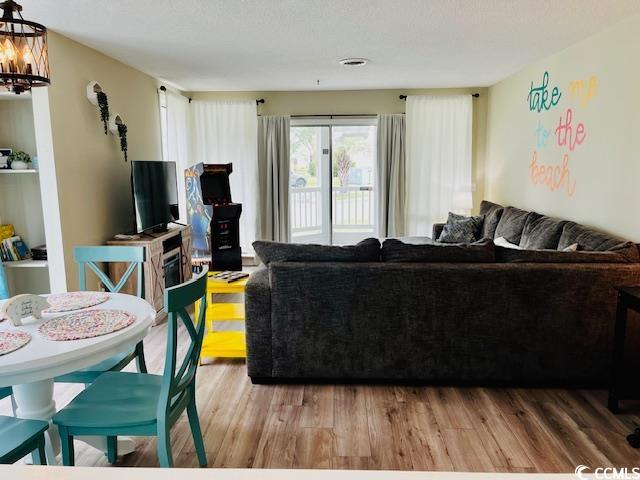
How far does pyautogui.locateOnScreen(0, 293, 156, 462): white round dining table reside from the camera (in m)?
1.63

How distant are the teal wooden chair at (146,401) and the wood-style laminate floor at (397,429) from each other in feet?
1.53

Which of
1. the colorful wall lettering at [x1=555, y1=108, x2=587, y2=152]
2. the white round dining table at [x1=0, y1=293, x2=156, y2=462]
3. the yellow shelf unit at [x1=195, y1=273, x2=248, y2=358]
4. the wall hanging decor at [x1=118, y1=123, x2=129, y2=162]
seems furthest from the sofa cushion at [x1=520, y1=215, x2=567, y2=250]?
the wall hanging decor at [x1=118, y1=123, x2=129, y2=162]

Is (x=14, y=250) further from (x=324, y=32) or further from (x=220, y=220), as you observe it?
(x=324, y=32)

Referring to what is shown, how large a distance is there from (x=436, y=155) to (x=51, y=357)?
19.2 feet

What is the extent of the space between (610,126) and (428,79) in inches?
106

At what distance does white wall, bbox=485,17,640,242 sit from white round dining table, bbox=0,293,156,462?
3.31m

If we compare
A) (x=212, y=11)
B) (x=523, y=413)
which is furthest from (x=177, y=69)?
(x=523, y=413)

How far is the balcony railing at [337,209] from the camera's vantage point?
23.2 ft

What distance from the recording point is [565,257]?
116 inches

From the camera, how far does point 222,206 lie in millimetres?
5605

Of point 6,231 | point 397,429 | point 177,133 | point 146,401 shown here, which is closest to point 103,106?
point 6,231

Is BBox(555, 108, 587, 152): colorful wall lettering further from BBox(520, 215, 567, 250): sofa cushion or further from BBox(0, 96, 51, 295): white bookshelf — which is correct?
BBox(0, 96, 51, 295): white bookshelf

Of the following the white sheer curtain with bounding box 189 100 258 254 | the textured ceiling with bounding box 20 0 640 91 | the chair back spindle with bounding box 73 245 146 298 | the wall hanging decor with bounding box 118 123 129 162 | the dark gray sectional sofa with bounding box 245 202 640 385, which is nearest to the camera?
the chair back spindle with bounding box 73 245 146 298

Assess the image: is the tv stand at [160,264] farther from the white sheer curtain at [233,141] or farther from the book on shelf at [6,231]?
the white sheer curtain at [233,141]
